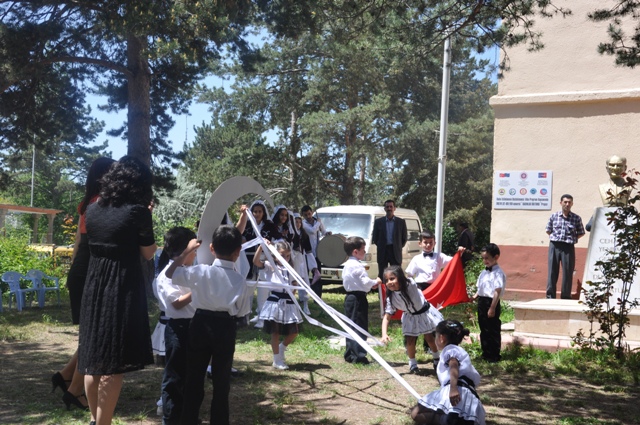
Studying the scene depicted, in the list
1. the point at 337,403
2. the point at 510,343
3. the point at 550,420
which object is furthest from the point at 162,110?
the point at 550,420

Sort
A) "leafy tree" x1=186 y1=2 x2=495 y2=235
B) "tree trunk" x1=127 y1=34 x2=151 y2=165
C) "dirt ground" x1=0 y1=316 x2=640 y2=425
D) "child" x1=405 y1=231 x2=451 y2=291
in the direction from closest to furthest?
"dirt ground" x1=0 y1=316 x2=640 y2=425 < "child" x1=405 y1=231 x2=451 y2=291 < "tree trunk" x1=127 y1=34 x2=151 y2=165 < "leafy tree" x1=186 y1=2 x2=495 y2=235

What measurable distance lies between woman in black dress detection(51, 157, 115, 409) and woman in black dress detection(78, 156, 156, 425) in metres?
0.65

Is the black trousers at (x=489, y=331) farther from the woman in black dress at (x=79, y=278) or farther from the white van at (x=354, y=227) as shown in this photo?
the white van at (x=354, y=227)

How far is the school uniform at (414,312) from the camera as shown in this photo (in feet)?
24.0

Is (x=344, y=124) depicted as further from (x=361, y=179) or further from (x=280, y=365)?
(x=280, y=365)

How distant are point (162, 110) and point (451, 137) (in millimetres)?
19766

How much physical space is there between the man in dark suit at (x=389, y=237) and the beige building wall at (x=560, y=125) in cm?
281

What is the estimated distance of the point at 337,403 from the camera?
6160 millimetres

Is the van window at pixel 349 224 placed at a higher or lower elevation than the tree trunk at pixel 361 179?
lower

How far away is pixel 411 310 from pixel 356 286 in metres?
0.67

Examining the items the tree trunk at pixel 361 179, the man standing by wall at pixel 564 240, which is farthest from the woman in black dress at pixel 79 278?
the tree trunk at pixel 361 179

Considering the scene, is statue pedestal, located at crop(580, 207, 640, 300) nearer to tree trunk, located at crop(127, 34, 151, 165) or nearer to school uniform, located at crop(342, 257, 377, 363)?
school uniform, located at crop(342, 257, 377, 363)

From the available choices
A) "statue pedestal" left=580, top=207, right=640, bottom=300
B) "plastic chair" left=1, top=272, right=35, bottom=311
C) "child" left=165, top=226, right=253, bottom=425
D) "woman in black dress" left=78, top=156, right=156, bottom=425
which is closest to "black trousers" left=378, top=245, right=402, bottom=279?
"statue pedestal" left=580, top=207, right=640, bottom=300

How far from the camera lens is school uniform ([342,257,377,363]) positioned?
25.0ft
